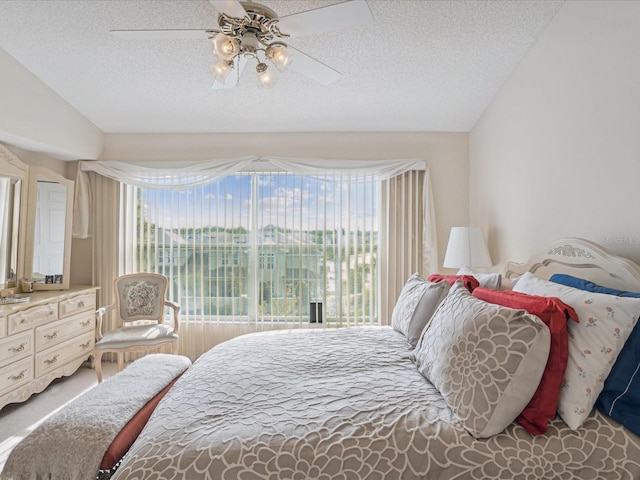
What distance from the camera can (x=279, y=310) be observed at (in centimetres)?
403

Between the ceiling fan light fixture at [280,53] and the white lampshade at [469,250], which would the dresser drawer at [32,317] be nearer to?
the ceiling fan light fixture at [280,53]

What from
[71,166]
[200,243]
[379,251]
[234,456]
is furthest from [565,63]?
[71,166]

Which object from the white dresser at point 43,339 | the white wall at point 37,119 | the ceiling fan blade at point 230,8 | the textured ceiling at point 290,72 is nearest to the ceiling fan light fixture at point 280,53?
the ceiling fan blade at point 230,8

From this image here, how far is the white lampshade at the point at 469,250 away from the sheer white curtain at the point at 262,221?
64 cm

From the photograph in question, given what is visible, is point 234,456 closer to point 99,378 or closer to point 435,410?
point 435,410

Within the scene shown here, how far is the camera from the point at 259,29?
5.92 feet

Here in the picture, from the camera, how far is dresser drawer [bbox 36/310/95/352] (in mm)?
3133

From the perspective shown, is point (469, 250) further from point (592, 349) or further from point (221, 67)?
point (221, 67)

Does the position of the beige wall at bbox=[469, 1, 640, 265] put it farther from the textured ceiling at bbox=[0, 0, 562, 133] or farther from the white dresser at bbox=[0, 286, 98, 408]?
the white dresser at bbox=[0, 286, 98, 408]

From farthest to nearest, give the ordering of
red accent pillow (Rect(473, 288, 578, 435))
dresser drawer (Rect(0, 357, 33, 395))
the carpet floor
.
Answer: dresser drawer (Rect(0, 357, 33, 395))
the carpet floor
red accent pillow (Rect(473, 288, 578, 435))

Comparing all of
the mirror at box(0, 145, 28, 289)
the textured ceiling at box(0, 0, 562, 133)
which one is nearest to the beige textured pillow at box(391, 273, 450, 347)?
the textured ceiling at box(0, 0, 562, 133)

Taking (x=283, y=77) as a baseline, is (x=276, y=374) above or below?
below

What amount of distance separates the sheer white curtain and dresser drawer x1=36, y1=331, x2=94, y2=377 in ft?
1.76

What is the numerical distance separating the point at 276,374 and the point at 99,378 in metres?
A: 2.27
